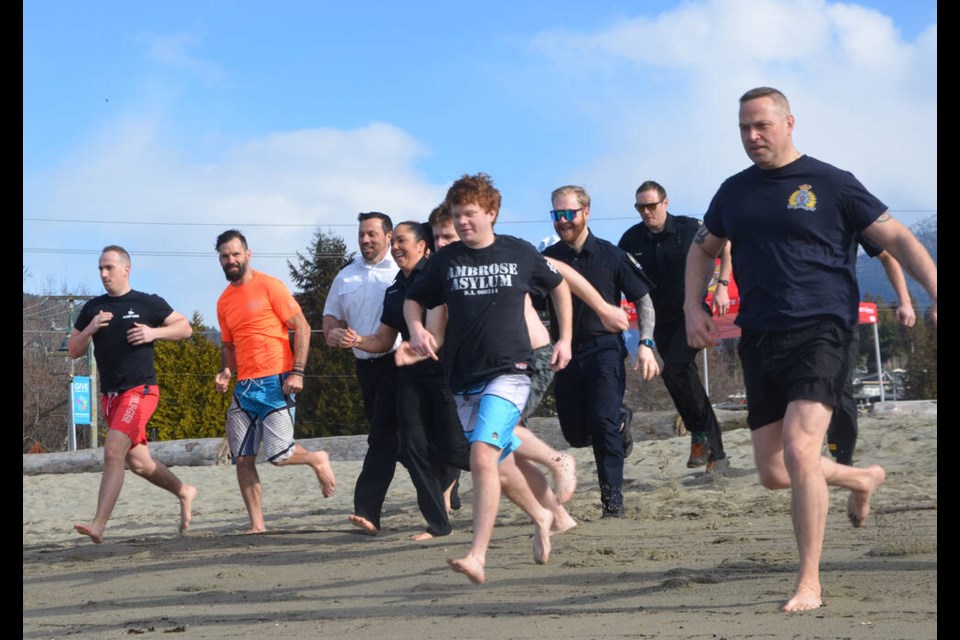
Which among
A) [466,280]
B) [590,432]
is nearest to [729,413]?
[590,432]

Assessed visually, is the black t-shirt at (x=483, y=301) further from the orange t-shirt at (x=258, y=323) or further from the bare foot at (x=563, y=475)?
the orange t-shirt at (x=258, y=323)

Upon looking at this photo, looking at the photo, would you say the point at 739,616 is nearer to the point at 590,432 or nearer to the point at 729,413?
the point at 590,432

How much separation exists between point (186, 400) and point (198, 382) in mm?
1321

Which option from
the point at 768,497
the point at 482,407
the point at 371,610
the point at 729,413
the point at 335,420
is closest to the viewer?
the point at 371,610

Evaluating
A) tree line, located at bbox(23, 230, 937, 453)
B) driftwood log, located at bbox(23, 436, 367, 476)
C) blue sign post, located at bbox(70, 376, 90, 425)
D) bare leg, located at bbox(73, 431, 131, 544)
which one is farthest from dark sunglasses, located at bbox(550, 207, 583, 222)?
tree line, located at bbox(23, 230, 937, 453)

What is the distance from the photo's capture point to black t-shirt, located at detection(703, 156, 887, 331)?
17.1ft

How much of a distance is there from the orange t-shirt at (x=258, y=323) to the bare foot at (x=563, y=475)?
10.0 ft

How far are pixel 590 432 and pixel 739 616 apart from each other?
13.0 ft

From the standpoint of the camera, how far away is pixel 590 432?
8.78 meters

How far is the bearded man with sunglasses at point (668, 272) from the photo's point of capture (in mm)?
9711

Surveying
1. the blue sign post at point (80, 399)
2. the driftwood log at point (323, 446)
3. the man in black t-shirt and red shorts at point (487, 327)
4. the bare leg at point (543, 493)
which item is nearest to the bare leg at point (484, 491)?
the man in black t-shirt and red shorts at point (487, 327)

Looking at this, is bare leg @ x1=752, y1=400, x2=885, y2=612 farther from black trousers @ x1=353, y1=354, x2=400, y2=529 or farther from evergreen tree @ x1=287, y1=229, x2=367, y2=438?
evergreen tree @ x1=287, y1=229, x2=367, y2=438

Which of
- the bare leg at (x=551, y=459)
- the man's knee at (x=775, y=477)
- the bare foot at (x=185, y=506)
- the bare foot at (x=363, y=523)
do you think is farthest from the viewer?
the bare foot at (x=185, y=506)
